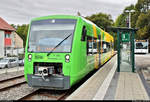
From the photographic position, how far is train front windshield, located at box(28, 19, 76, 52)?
7.30m

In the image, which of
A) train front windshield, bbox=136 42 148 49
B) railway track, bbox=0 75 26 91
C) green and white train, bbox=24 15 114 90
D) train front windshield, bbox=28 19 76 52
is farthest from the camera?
train front windshield, bbox=136 42 148 49

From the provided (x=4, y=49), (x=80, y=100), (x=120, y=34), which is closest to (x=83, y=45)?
(x=80, y=100)

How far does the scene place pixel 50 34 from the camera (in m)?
7.52

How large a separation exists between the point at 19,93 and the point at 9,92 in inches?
20.7

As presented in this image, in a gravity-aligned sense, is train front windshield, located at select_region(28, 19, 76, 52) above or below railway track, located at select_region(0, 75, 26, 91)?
above

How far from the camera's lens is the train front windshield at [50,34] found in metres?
7.30

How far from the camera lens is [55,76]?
691 centimetres

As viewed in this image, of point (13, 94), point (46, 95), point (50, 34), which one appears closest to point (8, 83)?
point (13, 94)

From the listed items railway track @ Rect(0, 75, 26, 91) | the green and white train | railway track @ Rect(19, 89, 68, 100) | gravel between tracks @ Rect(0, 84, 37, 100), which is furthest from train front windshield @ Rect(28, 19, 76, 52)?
railway track @ Rect(0, 75, 26, 91)

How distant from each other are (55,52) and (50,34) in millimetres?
845

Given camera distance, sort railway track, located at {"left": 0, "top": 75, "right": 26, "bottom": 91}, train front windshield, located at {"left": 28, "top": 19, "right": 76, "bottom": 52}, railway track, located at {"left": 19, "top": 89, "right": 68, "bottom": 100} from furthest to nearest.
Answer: railway track, located at {"left": 0, "top": 75, "right": 26, "bottom": 91} → train front windshield, located at {"left": 28, "top": 19, "right": 76, "bottom": 52} → railway track, located at {"left": 19, "top": 89, "right": 68, "bottom": 100}

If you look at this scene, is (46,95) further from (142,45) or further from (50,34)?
(142,45)

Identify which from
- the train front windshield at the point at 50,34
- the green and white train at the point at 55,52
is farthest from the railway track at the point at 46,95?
the train front windshield at the point at 50,34

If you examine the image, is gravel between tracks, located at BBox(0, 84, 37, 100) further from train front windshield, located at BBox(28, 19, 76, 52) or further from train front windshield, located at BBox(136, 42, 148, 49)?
train front windshield, located at BBox(136, 42, 148, 49)
